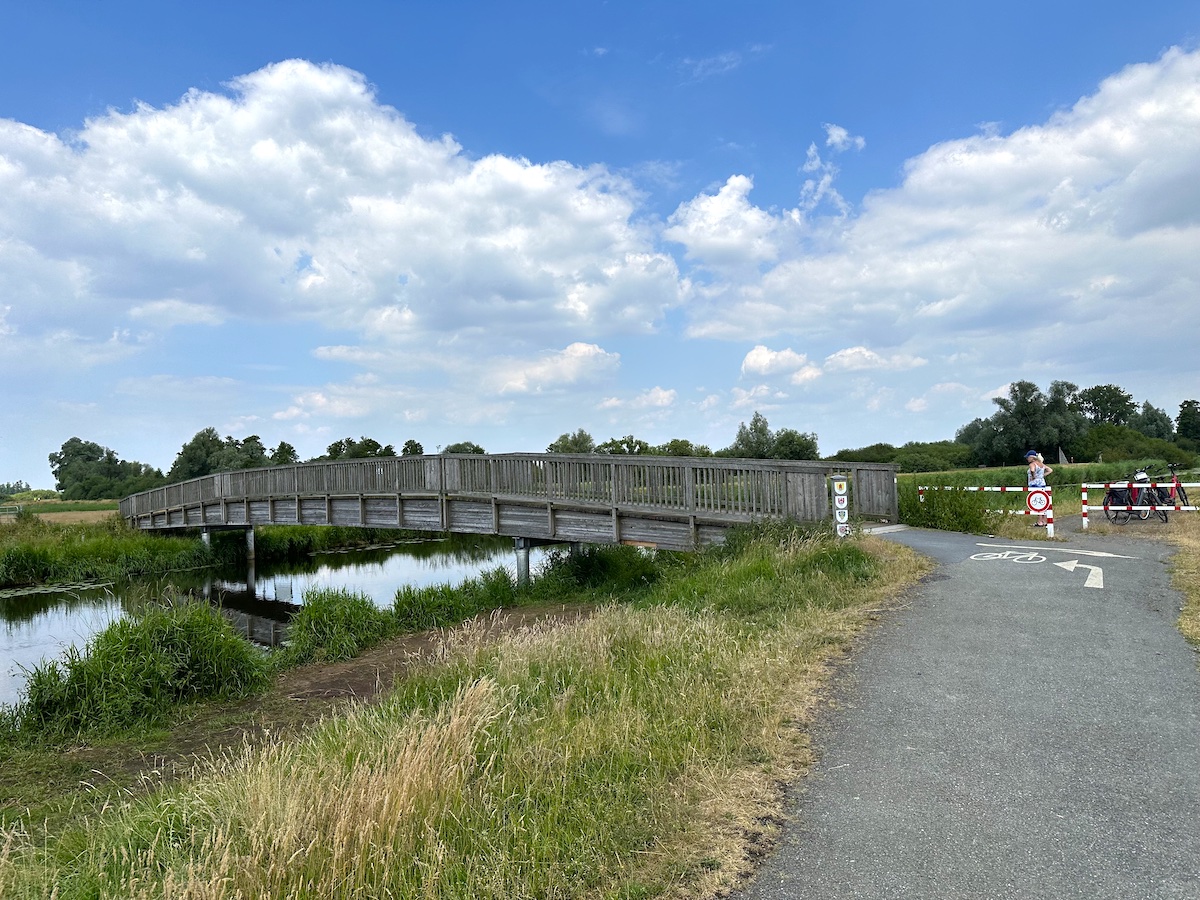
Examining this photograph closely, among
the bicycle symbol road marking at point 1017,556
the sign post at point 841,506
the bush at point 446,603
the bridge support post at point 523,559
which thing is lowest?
the bush at point 446,603

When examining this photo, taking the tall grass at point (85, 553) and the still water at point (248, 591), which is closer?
the still water at point (248, 591)

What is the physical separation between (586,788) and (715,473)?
10014 mm

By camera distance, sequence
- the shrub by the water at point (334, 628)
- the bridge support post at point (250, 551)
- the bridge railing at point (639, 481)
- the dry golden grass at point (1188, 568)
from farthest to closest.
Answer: the bridge support post at point (250, 551) < the bridge railing at point (639, 481) < the shrub by the water at point (334, 628) < the dry golden grass at point (1188, 568)

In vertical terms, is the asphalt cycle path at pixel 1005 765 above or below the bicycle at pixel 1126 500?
below

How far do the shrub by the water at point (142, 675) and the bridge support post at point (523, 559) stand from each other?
6996 millimetres

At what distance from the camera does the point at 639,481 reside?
48.2ft

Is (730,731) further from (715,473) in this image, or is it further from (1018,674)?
(715,473)

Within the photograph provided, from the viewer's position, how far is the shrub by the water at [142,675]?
8.00m

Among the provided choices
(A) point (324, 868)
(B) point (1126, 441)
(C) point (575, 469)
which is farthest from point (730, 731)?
(B) point (1126, 441)

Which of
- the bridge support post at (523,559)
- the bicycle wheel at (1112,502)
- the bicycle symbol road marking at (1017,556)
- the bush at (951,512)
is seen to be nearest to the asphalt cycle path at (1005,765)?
the bicycle symbol road marking at (1017,556)

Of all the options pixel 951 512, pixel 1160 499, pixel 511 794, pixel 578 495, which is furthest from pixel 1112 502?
pixel 511 794

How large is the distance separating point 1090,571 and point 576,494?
29.8 feet

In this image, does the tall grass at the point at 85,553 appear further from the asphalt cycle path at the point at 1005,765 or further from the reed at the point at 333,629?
Result: the asphalt cycle path at the point at 1005,765

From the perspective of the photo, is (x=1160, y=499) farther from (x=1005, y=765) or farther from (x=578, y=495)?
(x=1005, y=765)
